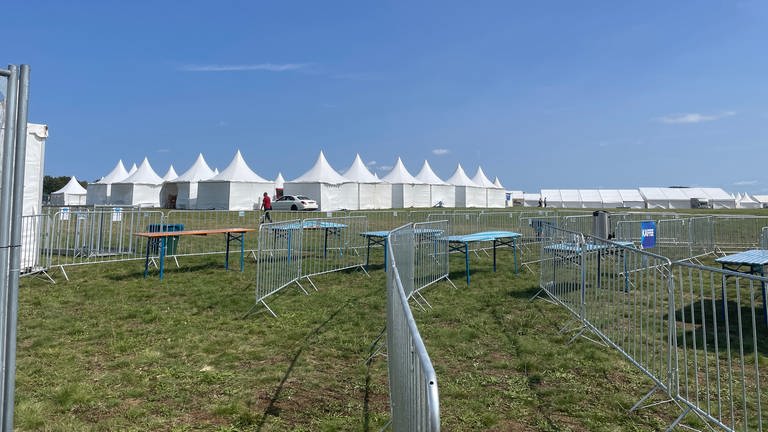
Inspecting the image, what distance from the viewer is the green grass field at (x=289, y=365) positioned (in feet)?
12.0

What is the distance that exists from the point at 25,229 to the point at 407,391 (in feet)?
36.3

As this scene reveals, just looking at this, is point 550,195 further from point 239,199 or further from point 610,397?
point 610,397

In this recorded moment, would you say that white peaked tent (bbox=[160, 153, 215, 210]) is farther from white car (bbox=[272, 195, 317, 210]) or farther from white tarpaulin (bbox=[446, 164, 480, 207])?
white tarpaulin (bbox=[446, 164, 480, 207])

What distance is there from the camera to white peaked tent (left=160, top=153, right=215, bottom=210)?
4034 cm

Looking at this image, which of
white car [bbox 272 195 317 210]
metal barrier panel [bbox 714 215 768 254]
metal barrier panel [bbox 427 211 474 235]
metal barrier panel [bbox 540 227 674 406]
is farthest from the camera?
white car [bbox 272 195 317 210]

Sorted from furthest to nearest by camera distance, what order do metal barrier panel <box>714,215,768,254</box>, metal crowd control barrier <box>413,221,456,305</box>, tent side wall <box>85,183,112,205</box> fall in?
tent side wall <box>85,183,112,205</box>
metal barrier panel <box>714,215,768,254</box>
metal crowd control barrier <box>413,221,456,305</box>

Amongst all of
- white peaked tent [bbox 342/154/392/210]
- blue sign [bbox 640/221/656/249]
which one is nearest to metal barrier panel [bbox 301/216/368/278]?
blue sign [bbox 640/221/656/249]

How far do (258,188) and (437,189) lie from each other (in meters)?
18.7

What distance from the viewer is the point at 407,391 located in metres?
2.13

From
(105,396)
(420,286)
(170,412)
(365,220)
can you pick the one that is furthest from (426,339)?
(365,220)

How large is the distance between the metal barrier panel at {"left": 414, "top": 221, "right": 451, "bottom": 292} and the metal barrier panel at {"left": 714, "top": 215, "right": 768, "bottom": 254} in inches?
417

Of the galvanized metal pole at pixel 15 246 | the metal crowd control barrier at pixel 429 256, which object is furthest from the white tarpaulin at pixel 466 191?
the galvanized metal pole at pixel 15 246

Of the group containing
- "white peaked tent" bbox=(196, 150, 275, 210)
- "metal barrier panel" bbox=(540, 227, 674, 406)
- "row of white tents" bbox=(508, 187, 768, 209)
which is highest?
"row of white tents" bbox=(508, 187, 768, 209)

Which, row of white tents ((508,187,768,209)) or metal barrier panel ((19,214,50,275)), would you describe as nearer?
metal barrier panel ((19,214,50,275))
